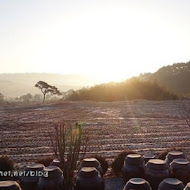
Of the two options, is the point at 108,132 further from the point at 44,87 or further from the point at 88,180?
the point at 44,87

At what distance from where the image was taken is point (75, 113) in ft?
75.0

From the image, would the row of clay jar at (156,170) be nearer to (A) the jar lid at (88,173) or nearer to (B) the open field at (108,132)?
(A) the jar lid at (88,173)

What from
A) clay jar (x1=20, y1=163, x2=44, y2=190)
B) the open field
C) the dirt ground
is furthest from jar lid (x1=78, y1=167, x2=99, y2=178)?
the open field

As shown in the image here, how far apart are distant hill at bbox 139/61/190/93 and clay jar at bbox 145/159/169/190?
43.7 metres

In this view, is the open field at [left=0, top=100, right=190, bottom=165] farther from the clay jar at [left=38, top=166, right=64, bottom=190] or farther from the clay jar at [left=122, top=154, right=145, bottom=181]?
the clay jar at [left=38, top=166, right=64, bottom=190]

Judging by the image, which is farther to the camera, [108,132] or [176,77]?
[176,77]

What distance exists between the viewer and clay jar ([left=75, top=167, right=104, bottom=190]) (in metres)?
6.59

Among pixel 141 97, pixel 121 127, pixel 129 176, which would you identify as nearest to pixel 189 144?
pixel 121 127

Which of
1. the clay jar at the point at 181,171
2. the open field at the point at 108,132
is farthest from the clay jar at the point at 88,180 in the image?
the open field at the point at 108,132

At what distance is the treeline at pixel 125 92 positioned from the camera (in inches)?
1383

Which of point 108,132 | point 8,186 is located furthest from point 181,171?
point 108,132

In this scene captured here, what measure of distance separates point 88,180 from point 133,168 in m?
1.36

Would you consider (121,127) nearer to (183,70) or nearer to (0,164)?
(0,164)

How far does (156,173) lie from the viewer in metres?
7.13
